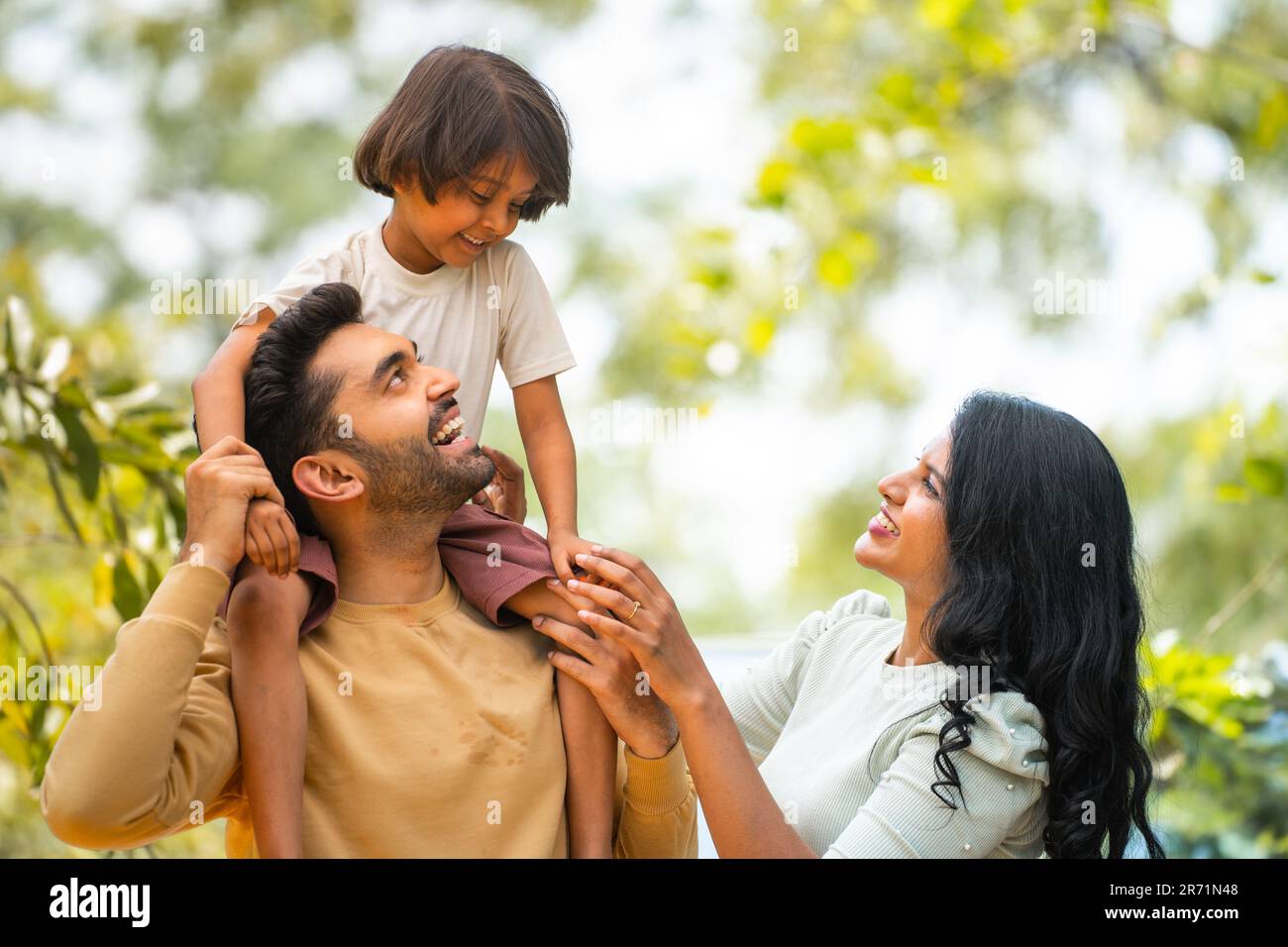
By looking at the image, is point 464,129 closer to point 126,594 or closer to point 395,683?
point 395,683

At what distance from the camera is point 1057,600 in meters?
1.76

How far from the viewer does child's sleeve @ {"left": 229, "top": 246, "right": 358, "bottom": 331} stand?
166 cm

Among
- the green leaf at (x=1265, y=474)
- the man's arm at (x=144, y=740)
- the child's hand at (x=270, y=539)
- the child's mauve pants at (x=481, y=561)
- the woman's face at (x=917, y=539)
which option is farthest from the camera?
the green leaf at (x=1265, y=474)

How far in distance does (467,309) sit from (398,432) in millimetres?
288

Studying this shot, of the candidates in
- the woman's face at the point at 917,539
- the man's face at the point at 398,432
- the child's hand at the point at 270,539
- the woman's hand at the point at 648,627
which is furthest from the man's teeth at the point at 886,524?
the child's hand at the point at 270,539

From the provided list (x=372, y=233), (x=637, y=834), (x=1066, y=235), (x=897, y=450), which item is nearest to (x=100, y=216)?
(x=897, y=450)

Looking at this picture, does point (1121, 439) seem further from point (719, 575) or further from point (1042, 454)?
point (1042, 454)

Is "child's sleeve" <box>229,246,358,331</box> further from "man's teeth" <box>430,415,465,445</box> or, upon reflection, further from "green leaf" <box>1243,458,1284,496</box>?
"green leaf" <box>1243,458,1284,496</box>

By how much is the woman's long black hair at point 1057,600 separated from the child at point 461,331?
1.64 ft

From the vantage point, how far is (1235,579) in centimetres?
473

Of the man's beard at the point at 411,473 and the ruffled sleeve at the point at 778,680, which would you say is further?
the ruffled sleeve at the point at 778,680

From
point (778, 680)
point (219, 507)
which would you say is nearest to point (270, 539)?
point (219, 507)

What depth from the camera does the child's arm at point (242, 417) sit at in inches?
54.7

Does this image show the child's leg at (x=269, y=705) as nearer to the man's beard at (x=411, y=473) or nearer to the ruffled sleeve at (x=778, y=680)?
the man's beard at (x=411, y=473)
